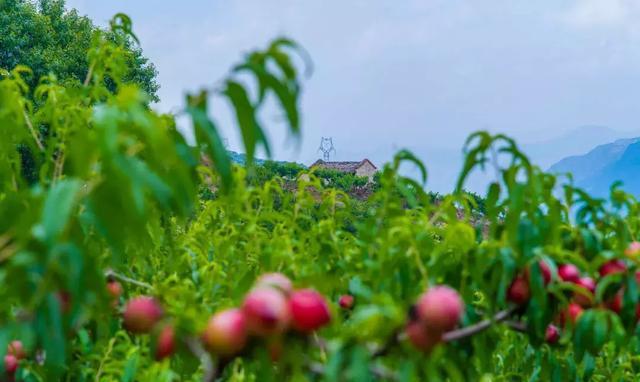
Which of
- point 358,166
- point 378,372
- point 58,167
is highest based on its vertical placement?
point 358,166

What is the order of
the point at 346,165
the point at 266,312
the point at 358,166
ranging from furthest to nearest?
the point at 346,165
the point at 358,166
the point at 266,312

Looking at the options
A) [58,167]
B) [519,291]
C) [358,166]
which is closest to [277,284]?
[519,291]

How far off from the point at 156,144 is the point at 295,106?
0.14 m

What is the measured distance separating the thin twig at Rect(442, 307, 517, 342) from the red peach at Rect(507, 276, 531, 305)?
0.02 metres

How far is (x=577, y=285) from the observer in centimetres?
92

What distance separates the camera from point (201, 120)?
2.40ft

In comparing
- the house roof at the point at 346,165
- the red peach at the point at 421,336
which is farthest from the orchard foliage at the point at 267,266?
the house roof at the point at 346,165

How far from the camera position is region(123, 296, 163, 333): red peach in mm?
840

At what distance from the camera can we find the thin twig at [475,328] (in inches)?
31.3

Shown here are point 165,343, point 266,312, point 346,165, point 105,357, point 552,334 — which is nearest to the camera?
→ point 266,312

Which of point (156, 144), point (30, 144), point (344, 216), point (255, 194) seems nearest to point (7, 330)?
point (156, 144)

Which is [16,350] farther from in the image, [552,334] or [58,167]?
[552,334]

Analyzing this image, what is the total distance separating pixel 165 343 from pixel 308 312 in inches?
7.1

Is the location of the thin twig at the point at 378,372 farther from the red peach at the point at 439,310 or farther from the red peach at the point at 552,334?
the red peach at the point at 552,334
